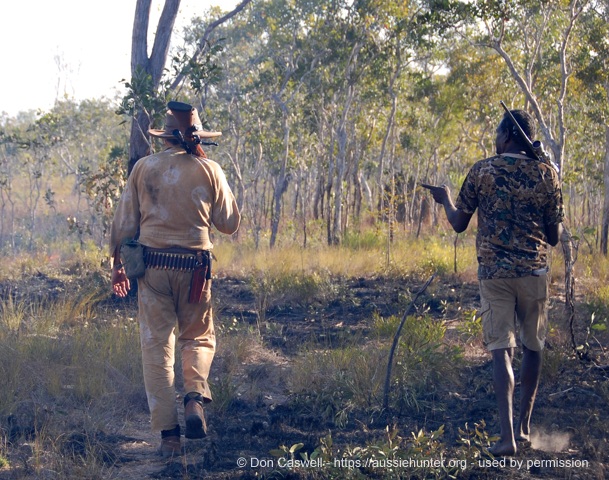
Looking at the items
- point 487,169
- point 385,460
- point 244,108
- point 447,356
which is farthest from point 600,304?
point 244,108

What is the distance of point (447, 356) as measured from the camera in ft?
18.7

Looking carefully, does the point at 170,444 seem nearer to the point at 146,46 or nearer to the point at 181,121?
the point at 181,121

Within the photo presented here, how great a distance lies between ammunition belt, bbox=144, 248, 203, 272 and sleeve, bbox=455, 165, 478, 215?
5.23ft

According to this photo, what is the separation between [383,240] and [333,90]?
4.52 meters

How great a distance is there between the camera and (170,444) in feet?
14.1

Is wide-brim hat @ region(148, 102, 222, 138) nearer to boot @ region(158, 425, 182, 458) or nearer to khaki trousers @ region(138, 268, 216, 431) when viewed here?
khaki trousers @ region(138, 268, 216, 431)

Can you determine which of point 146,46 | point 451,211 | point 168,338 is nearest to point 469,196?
point 451,211

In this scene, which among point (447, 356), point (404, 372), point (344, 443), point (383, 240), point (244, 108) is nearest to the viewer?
point (344, 443)

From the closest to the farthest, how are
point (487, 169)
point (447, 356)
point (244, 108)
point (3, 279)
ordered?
point (487, 169) → point (447, 356) → point (3, 279) → point (244, 108)

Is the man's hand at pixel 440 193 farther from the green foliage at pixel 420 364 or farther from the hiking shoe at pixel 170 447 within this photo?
the hiking shoe at pixel 170 447

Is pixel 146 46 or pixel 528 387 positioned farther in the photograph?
pixel 146 46

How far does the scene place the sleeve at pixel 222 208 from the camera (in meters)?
4.69

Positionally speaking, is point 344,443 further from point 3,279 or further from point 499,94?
point 499,94

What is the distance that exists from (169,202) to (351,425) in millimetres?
1822
